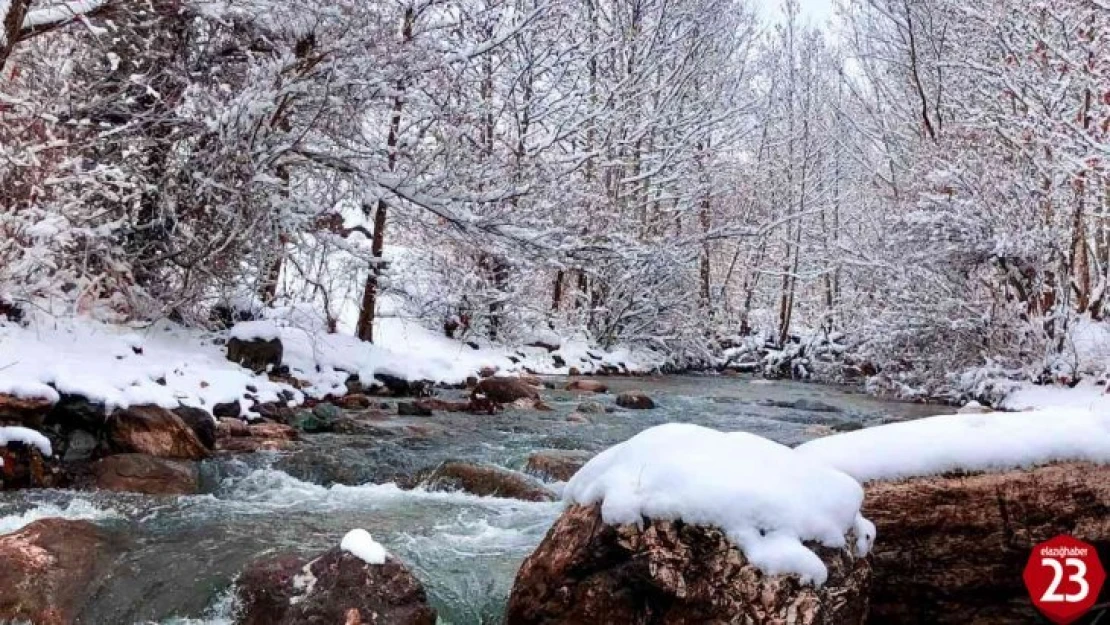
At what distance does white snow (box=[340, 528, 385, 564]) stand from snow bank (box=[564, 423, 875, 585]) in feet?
3.00

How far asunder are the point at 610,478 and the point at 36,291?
6.02 meters

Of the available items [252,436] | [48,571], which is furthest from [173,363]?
[48,571]

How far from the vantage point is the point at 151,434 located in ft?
20.6

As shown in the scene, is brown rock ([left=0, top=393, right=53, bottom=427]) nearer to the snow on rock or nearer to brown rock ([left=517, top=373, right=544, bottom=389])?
the snow on rock

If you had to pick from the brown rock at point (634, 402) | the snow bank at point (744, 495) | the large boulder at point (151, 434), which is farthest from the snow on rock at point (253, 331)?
the snow bank at point (744, 495)

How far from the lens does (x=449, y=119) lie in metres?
10.5

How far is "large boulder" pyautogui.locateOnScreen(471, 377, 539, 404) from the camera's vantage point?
34.9 ft

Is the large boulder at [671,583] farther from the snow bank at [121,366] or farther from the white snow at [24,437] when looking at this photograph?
the snow bank at [121,366]

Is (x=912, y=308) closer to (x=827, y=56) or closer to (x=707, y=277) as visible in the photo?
(x=707, y=277)

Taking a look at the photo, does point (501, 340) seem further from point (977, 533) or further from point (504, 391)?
point (977, 533)

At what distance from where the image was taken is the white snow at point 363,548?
147 inches

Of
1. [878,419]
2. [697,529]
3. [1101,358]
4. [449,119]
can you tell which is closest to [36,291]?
[449,119]

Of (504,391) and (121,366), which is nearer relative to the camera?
(121,366)

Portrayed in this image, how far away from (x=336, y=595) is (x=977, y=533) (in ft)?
9.33
